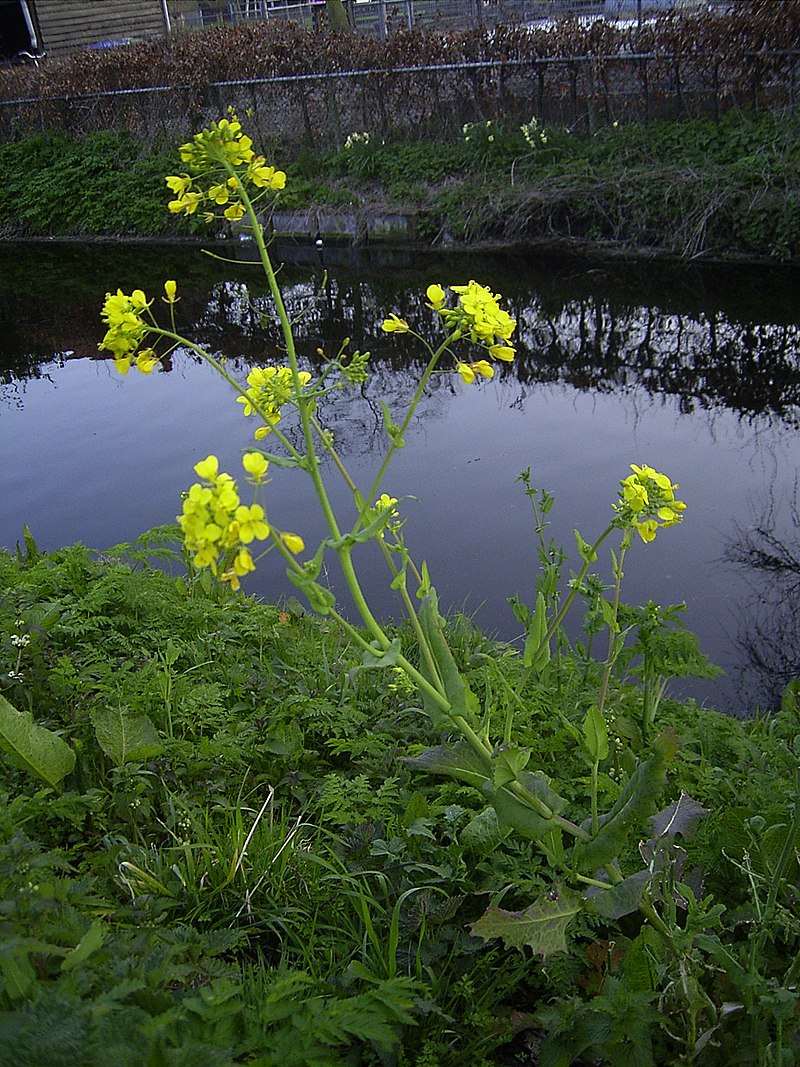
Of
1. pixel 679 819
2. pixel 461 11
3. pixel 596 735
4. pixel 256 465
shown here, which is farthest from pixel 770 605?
pixel 461 11

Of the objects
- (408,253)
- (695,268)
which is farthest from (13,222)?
(695,268)

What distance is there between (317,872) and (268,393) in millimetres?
1069

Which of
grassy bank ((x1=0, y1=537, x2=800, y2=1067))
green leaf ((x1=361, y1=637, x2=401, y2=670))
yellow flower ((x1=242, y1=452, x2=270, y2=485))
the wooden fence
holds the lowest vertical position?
grassy bank ((x1=0, y1=537, x2=800, y2=1067))

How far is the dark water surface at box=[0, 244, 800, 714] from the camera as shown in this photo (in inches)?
174

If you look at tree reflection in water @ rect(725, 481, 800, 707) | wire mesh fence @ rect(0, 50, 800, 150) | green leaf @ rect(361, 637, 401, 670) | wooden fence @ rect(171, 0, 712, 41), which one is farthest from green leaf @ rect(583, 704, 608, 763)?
wooden fence @ rect(171, 0, 712, 41)

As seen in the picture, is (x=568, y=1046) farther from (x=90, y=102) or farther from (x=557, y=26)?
(x=90, y=102)

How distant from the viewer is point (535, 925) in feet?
5.49

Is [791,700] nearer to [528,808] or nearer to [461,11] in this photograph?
[528,808]

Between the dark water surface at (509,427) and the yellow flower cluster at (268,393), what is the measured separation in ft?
3.78

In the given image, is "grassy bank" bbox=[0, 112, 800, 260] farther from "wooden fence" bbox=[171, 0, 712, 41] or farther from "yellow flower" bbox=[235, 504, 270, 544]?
"yellow flower" bbox=[235, 504, 270, 544]

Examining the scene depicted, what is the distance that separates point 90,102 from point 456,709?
1568 cm

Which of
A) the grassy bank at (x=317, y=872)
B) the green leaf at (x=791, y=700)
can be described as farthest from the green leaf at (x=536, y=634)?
the green leaf at (x=791, y=700)

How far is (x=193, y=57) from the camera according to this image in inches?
540

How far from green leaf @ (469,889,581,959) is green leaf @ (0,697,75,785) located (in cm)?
109
